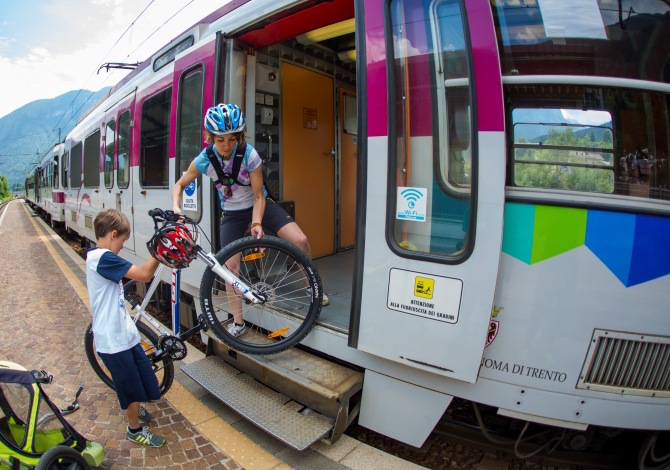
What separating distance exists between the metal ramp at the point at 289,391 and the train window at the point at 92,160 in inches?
232

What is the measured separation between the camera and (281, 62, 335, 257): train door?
438 centimetres

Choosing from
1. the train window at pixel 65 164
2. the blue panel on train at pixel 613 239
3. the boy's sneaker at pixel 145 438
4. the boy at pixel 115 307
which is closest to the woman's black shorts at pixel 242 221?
the boy at pixel 115 307

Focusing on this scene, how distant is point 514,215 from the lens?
185 centimetres

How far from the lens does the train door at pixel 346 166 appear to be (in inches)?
207

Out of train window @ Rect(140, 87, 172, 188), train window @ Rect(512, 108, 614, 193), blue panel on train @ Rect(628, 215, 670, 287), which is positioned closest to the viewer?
blue panel on train @ Rect(628, 215, 670, 287)

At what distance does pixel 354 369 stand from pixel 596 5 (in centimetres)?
239

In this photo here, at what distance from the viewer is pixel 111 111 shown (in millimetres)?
6227

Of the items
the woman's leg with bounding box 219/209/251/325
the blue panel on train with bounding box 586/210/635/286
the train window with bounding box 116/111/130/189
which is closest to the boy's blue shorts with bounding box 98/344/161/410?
the woman's leg with bounding box 219/209/251/325

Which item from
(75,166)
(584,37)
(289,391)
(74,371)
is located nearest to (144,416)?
(289,391)

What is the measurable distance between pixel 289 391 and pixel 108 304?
4.22 feet

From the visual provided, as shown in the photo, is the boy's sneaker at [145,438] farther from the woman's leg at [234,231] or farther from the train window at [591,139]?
the train window at [591,139]

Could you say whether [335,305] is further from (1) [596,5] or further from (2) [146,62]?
(2) [146,62]

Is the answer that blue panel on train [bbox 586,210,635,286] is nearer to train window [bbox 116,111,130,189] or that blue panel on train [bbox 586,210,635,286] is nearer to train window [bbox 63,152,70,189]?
train window [bbox 116,111,130,189]

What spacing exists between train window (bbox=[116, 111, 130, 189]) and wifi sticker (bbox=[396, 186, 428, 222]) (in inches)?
178
